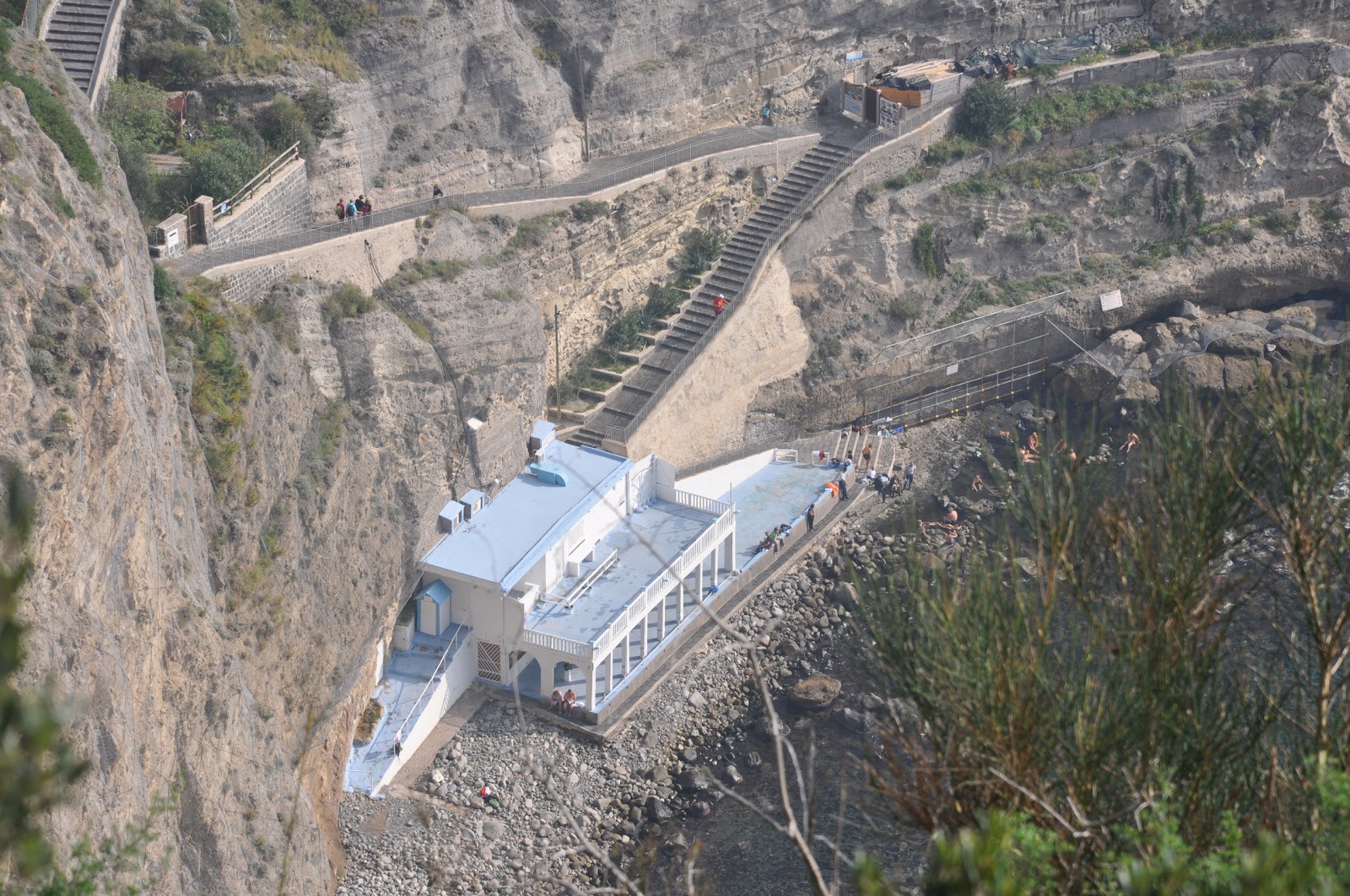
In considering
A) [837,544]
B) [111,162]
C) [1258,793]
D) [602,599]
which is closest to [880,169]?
[837,544]

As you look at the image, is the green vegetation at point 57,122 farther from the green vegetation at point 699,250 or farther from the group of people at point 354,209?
the green vegetation at point 699,250

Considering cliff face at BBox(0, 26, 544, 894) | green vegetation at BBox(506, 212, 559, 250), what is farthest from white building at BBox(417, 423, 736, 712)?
green vegetation at BBox(506, 212, 559, 250)

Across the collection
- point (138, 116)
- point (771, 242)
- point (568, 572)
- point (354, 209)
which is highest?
point (138, 116)

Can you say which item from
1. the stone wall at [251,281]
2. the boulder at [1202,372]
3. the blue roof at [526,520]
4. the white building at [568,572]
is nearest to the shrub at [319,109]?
the stone wall at [251,281]

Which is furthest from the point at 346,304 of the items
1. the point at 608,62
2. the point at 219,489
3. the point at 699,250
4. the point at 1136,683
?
the point at 1136,683

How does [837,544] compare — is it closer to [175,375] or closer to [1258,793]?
[175,375]

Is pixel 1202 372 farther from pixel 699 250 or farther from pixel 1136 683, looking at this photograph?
pixel 1136 683

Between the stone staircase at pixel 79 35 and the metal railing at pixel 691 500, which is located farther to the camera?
the metal railing at pixel 691 500
